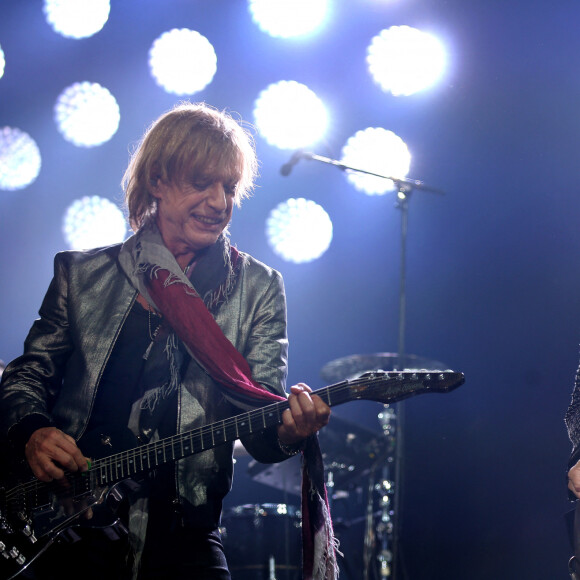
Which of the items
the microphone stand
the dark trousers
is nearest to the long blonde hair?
the dark trousers

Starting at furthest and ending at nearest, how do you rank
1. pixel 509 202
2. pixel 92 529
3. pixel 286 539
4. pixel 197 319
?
pixel 509 202 < pixel 286 539 < pixel 197 319 < pixel 92 529

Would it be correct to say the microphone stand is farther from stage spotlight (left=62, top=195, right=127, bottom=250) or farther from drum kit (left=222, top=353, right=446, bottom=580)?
stage spotlight (left=62, top=195, right=127, bottom=250)

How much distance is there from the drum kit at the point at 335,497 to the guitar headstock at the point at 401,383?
2.36 meters

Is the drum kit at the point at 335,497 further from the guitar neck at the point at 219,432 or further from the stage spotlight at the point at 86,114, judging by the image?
the stage spotlight at the point at 86,114

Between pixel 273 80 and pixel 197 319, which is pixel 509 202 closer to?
pixel 273 80

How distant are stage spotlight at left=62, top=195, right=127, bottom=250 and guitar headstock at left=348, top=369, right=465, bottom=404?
14.7 feet

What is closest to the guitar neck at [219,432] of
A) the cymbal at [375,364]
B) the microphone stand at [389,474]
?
the microphone stand at [389,474]

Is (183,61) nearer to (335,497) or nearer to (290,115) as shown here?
(290,115)

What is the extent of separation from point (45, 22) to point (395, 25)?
3177 mm

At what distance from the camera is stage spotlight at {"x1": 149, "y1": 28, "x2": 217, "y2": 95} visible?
624cm

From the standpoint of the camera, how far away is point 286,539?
4.73 meters

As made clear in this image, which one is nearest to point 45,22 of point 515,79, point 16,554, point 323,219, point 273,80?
point 273,80

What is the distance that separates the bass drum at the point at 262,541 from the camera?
467 cm

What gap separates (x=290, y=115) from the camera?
19.9 ft
